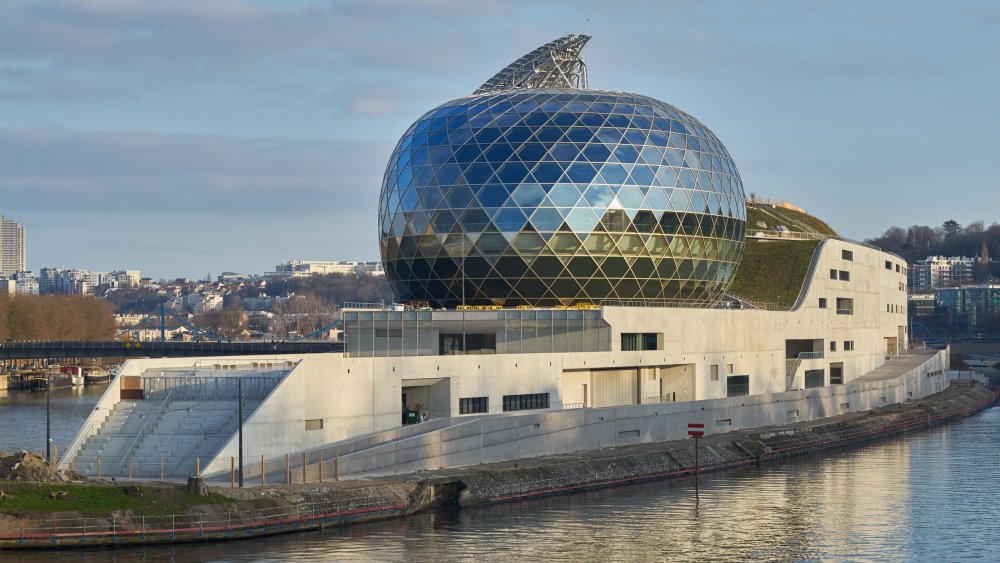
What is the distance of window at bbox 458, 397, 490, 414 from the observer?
228 ft

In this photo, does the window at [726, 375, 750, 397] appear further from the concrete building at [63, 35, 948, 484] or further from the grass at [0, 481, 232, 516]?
the grass at [0, 481, 232, 516]

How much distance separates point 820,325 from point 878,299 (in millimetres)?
19711

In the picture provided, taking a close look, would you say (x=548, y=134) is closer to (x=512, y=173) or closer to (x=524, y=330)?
(x=512, y=173)

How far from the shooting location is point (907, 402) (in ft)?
370

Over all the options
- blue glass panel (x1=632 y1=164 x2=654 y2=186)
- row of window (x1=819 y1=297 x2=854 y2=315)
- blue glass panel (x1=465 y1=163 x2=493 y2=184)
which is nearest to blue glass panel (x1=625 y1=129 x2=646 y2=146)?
blue glass panel (x1=632 y1=164 x2=654 y2=186)

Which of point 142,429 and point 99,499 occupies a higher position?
point 142,429

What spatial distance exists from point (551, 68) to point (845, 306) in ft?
106

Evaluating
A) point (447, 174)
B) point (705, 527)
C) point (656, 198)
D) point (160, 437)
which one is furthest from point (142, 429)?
point (656, 198)

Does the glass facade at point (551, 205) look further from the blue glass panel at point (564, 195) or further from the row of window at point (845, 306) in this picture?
the row of window at point (845, 306)

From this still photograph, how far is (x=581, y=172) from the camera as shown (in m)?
81.8

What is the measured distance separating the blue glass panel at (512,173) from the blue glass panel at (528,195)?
59 centimetres

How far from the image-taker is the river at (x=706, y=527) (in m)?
46.9

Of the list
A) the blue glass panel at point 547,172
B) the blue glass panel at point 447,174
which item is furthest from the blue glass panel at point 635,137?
the blue glass panel at point 447,174

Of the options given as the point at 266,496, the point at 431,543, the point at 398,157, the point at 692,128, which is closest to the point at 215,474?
the point at 266,496
